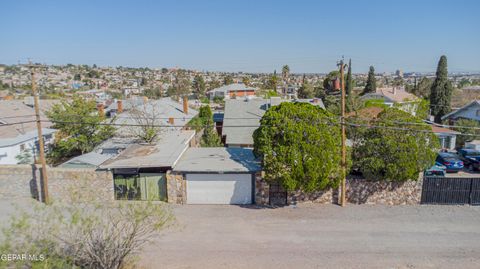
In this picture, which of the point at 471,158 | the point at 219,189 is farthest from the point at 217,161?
the point at 471,158

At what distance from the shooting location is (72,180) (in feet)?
54.7

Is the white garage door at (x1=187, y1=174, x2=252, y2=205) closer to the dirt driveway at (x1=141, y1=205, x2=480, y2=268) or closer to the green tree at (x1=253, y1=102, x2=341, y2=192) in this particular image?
the dirt driveway at (x1=141, y1=205, x2=480, y2=268)

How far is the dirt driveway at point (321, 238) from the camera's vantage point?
11.5 meters

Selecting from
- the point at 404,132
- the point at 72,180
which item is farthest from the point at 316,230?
the point at 72,180

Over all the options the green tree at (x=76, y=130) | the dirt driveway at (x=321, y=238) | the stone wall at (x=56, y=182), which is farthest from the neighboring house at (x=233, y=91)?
the dirt driveway at (x=321, y=238)

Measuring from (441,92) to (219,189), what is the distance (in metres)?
35.1

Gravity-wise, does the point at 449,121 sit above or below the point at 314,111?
below

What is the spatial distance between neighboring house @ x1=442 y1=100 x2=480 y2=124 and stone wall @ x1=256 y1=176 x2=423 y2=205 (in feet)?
73.8

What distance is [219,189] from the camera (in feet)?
54.5

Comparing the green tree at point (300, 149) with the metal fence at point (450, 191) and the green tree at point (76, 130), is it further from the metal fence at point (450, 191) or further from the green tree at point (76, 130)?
the green tree at point (76, 130)

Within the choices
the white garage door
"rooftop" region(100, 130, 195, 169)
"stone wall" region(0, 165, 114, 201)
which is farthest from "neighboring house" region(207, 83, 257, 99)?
"stone wall" region(0, 165, 114, 201)

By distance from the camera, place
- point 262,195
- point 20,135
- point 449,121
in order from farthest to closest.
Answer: point 449,121, point 20,135, point 262,195

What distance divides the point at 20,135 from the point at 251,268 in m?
21.4

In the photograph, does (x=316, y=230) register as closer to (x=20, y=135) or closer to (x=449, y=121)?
(x=20, y=135)
